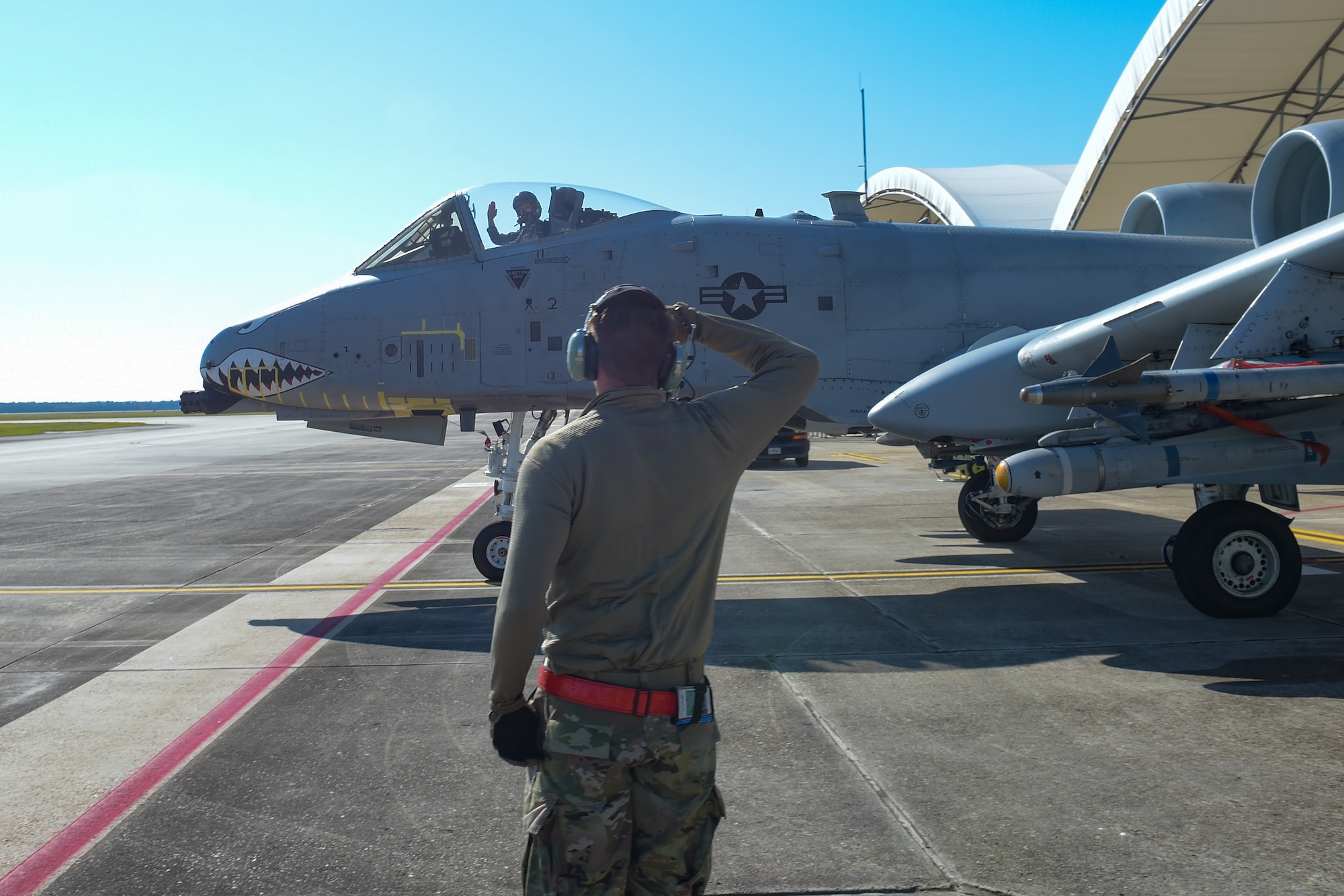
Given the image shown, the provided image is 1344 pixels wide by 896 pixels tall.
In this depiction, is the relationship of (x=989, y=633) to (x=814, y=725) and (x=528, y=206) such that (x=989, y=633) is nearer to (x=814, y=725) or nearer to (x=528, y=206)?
(x=814, y=725)

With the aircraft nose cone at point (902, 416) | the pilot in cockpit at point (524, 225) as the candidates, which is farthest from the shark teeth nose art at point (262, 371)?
the aircraft nose cone at point (902, 416)

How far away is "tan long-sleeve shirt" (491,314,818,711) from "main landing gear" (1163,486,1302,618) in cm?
578

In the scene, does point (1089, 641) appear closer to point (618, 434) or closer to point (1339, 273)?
point (1339, 273)

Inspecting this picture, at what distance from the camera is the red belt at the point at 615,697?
7.16 feet

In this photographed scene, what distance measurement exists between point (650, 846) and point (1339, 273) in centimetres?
691

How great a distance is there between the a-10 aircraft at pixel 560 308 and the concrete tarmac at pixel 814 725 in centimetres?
→ 183

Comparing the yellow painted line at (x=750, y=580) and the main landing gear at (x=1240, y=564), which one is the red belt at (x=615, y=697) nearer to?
the main landing gear at (x=1240, y=564)

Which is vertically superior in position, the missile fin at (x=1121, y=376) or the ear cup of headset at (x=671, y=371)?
the missile fin at (x=1121, y=376)

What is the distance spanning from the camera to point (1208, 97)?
19.6 metres

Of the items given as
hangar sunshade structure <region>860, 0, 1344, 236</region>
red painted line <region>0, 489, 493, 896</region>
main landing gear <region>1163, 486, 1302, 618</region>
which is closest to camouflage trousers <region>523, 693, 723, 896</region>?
red painted line <region>0, 489, 493, 896</region>

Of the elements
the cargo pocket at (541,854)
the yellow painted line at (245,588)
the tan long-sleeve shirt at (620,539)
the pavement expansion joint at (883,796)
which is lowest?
the yellow painted line at (245,588)

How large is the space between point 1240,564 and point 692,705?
20.2 ft

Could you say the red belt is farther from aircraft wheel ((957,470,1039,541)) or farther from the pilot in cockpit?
aircraft wheel ((957,470,1039,541))

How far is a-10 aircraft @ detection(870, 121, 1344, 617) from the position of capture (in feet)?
20.7
